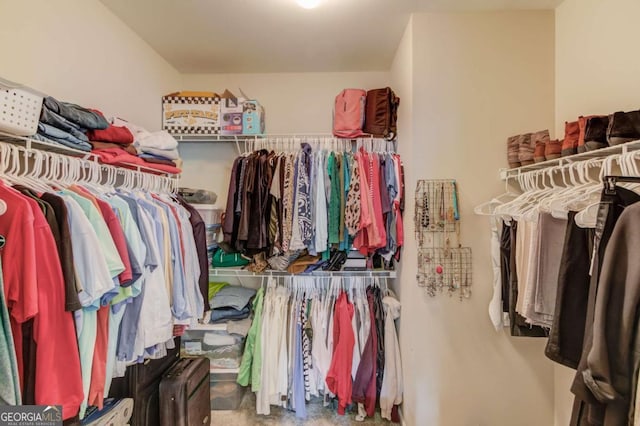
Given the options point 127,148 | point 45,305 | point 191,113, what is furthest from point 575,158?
point 191,113

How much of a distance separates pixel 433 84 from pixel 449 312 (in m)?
1.37

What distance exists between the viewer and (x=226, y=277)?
2.54m

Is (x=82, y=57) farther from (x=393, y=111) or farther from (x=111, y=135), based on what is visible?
(x=393, y=111)

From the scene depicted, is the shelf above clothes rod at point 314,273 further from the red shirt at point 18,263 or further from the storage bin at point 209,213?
the red shirt at point 18,263

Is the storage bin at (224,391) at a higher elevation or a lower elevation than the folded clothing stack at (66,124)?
lower

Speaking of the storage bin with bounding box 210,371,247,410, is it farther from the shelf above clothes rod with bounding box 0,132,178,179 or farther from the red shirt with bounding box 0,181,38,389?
the shelf above clothes rod with bounding box 0,132,178,179

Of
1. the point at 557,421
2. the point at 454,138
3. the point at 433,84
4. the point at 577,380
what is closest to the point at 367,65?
the point at 433,84

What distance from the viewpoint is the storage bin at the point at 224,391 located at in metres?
2.14

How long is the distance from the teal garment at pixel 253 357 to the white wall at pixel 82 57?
1.70 meters

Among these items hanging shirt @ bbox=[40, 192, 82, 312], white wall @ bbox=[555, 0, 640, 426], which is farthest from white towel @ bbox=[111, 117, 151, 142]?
white wall @ bbox=[555, 0, 640, 426]

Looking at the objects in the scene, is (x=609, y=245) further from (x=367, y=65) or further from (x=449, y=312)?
(x=367, y=65)

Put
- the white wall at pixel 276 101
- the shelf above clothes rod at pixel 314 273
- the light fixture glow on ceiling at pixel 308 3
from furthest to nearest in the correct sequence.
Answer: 1. the white wall at pixel 276 101
2. the shelf above clothes rod at pixel 314 273
3. the light fixture glow on ceiling at pixel 308 3

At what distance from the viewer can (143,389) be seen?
164 centimetres

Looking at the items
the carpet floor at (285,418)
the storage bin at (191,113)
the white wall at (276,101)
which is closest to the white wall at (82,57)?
the storage bin at (191,113)
